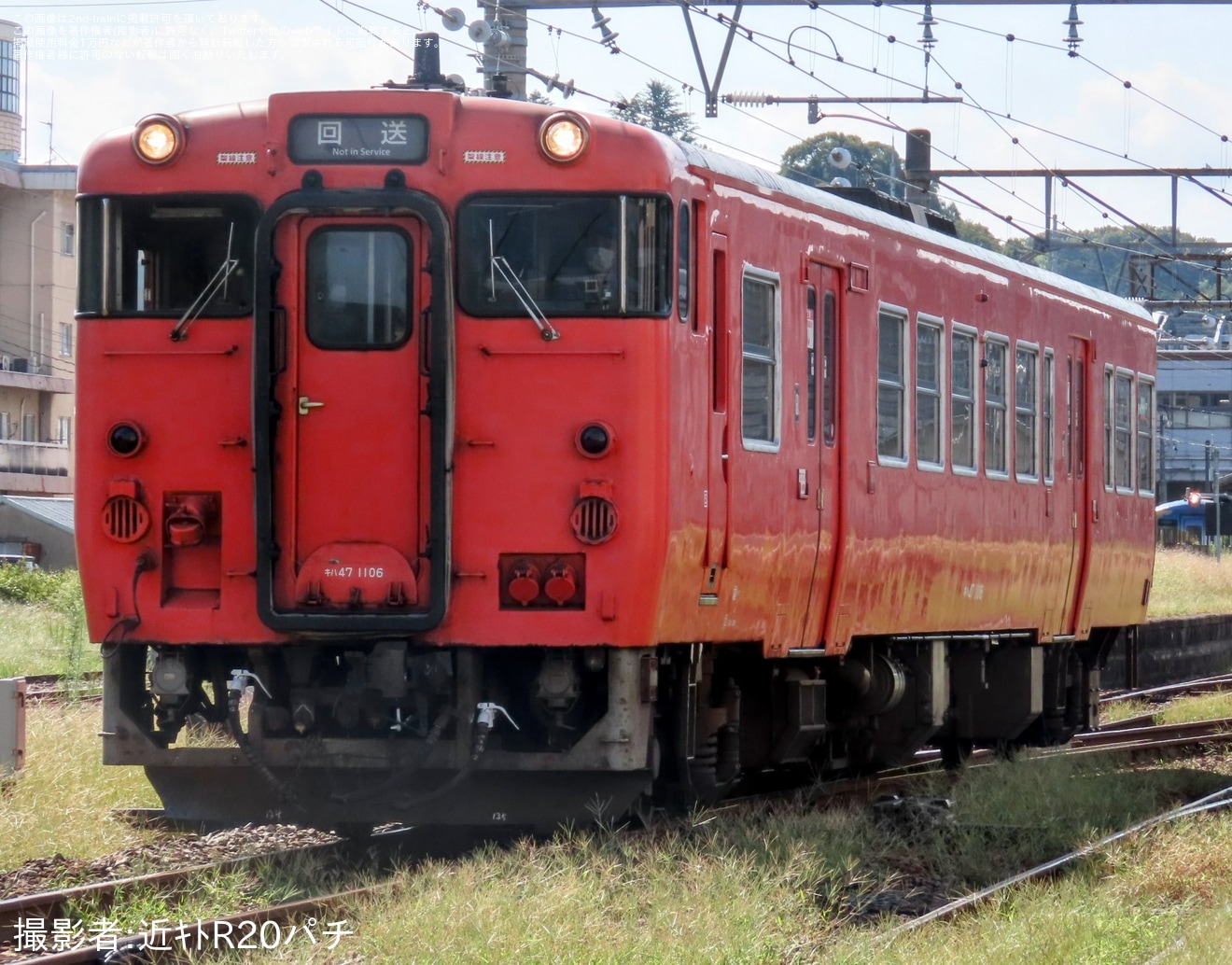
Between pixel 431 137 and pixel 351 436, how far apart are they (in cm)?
134

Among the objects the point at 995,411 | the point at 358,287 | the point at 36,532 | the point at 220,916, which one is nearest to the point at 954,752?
the point at 995,411

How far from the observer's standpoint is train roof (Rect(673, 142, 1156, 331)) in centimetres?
989

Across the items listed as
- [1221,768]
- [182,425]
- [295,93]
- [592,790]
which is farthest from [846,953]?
[1221,768]

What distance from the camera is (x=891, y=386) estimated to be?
1193 cm

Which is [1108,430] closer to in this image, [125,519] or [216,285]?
[216,285]

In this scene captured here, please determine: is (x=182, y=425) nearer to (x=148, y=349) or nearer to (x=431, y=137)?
(x=148, y=349)

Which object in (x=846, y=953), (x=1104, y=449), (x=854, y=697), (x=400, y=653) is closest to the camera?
(x=846, y=953)

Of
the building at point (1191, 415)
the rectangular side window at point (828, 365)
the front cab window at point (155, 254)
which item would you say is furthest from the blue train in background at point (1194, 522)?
the front cab window at point (155, 254)

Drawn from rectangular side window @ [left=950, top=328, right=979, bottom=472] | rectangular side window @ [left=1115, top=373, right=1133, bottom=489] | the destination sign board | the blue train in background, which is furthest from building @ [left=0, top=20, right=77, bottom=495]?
the destination sign board

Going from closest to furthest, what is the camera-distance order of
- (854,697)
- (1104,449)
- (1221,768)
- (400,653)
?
(400,653), (854,697), (1221,768), (1104,449)

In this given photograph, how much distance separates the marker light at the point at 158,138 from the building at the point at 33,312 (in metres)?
43.4

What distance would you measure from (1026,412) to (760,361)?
4.27 m

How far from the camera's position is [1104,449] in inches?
621

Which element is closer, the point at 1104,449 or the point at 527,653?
the point at 527,653
